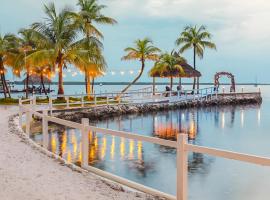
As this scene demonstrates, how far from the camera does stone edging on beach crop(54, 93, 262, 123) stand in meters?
27.9

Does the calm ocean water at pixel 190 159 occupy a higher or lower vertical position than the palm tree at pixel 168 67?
lower

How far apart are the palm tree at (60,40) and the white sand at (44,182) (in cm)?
2376

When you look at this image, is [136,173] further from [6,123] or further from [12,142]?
[6,123]

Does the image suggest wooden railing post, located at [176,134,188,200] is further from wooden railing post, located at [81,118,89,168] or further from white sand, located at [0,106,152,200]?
wooden railing post, located at [81,118,89,168]

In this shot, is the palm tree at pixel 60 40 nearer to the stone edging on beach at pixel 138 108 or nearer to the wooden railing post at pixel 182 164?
the stone edging on beach at pixel 138 108

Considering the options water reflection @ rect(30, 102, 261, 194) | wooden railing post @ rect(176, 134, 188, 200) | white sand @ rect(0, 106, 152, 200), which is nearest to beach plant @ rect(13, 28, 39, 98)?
water reflection @ rect(30, 102, 261, 194)

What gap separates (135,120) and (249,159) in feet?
81.5

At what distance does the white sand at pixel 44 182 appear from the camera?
258 inches

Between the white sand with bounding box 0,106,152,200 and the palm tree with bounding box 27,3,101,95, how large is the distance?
935 inches

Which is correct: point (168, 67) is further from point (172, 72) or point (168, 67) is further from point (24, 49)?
point (24, 49)

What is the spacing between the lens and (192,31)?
50.3m

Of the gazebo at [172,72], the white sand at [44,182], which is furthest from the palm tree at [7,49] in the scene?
the white sand at [44,182]

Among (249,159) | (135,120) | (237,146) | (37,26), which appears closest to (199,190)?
(249,159)

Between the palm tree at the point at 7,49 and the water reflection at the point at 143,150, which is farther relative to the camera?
the palm tree at the point at 7,49
